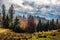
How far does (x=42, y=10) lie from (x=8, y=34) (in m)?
1.37

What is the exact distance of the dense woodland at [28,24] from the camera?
5277 mm

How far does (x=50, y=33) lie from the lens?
5.34 metres

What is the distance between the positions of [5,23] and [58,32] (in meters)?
1.74

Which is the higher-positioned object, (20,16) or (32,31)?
(20,16)

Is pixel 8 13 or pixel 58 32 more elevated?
pixel 8 13

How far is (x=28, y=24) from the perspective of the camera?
5.37 meters

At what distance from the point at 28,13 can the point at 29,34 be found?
695 mm

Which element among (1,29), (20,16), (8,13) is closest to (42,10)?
(20,16)

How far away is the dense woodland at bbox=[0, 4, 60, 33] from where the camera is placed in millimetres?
5277

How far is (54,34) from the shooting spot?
534cm

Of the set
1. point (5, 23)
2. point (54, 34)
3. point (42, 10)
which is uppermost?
point (42, 10)

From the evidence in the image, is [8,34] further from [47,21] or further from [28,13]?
[47,21]

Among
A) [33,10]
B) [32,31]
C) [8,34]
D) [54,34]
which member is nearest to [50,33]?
[54,34]

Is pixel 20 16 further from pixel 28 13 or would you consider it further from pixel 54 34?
pixel 54 34
